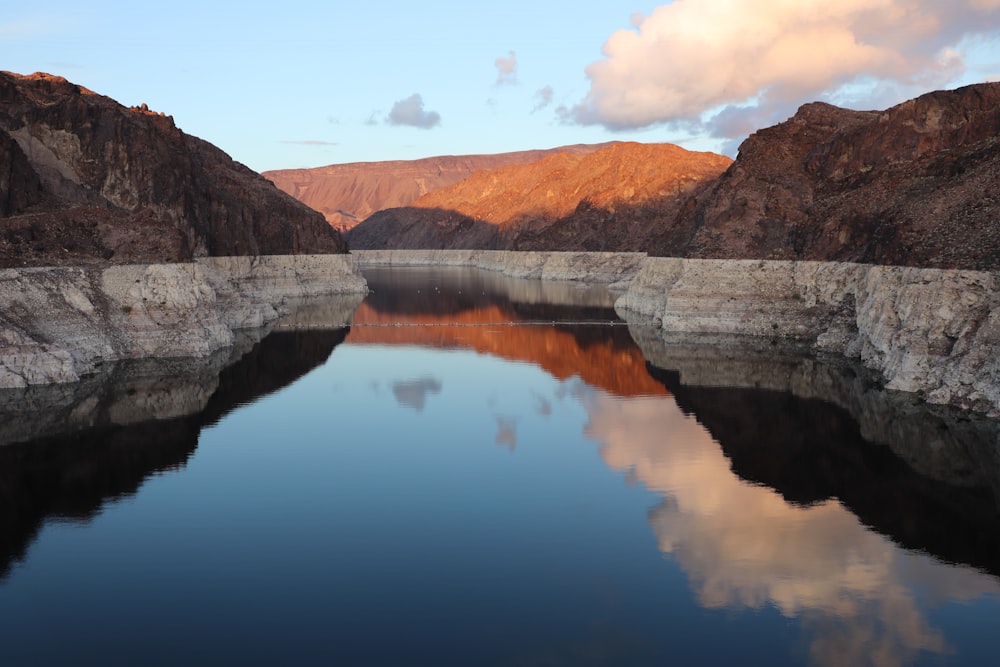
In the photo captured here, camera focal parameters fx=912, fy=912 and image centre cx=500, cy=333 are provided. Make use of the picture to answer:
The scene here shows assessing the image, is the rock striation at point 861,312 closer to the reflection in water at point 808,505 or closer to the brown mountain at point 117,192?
the reflection in water at point 808,505

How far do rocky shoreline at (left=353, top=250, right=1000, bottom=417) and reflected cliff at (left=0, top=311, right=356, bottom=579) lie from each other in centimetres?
3031

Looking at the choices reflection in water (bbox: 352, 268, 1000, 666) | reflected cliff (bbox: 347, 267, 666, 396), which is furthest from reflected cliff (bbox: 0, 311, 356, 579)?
reflected cliff (bbox: 347, 267, 666, 396)

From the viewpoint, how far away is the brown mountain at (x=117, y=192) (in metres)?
54.0

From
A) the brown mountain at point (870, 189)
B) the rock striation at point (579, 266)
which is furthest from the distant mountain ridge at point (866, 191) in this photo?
the rock striation at point (579, 266)

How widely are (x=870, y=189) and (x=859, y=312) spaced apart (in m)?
14.8

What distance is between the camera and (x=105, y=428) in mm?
36094

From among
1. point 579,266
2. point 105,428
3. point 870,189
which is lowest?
point 105,428

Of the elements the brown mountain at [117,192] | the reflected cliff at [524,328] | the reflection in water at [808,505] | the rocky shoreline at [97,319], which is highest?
the brown mountain at [117,192]

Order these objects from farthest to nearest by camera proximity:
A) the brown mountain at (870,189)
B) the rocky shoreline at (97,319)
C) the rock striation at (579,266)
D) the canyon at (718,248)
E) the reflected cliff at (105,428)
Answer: the rock striation at (579,266) < the brown mountain at (870,189) < the rocky shoreline at (97,319) < the canyon at (718,248) < the reflected cliff at (105,428)

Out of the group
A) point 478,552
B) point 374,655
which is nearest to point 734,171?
point 478,552

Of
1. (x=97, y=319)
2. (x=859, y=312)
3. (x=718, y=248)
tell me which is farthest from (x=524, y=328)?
(x=97, y=319)

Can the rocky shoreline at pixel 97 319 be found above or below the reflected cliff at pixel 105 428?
above

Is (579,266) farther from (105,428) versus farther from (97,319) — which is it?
(105,428)

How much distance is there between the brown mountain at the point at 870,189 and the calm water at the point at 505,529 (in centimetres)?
1004
